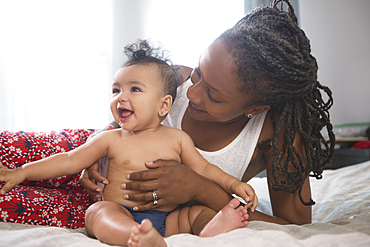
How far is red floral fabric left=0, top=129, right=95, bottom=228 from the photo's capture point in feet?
2.87

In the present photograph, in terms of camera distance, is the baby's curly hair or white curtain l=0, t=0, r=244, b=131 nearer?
the baby's curly hair

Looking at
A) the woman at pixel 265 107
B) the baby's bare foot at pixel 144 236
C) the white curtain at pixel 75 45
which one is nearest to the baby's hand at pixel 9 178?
the woman at pixel 265 107

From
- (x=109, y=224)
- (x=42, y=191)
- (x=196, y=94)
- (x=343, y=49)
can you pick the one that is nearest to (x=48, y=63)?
(x=42, y=191)

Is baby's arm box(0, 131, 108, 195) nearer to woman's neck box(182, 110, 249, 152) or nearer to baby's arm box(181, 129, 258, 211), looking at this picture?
baby's arm box(181, 129, 258, 211)

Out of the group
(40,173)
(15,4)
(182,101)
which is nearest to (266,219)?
(182,101)

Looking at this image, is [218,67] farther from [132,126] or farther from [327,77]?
[327,77]

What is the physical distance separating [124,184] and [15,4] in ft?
9.06

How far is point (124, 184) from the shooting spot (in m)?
0.82

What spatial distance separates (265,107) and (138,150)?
49 cm

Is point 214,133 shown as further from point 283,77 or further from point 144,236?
point 144,236

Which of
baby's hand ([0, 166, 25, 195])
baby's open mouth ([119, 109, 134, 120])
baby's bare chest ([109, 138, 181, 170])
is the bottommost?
baby's hand ([0, 166, 25, 195])

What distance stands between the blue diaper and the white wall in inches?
102

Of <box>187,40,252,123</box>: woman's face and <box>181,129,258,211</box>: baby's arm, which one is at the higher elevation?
<box>187,40,252,123</box>: woman's face

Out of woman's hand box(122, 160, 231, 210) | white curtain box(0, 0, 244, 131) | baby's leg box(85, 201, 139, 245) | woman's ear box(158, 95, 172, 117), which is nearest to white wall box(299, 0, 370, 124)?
white curtain box(0, 0, 244, 131)
